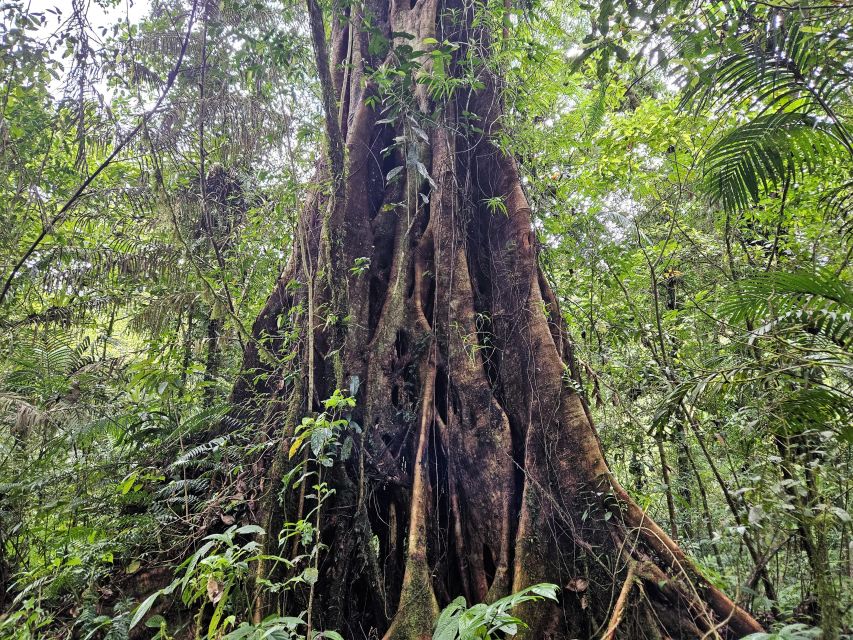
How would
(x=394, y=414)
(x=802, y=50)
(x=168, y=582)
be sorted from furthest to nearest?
(x=394, y=414) < (x=168, y=582) < (x=802, y=50)

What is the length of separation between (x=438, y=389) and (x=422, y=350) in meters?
0.28

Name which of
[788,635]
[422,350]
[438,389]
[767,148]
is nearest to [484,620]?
[788,635]

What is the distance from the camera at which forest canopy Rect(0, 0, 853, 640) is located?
208 cm

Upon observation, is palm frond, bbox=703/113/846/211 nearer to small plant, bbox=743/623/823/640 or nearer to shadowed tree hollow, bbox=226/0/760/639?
shadowed tree hollow, bbox=226/0/760/639

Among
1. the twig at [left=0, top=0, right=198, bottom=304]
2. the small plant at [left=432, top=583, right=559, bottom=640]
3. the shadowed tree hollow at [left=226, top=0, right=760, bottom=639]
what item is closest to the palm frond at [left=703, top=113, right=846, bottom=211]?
the shadowed tree hollow at [left=226, top=0, right=760, bottom=639]

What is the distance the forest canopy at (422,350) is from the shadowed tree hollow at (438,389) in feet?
0.06

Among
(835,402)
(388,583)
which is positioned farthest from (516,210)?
(388,583)

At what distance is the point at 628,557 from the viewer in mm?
2201

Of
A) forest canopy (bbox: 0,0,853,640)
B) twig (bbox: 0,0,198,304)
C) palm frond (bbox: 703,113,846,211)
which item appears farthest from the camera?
twig (bbox: 0,0,198,304)

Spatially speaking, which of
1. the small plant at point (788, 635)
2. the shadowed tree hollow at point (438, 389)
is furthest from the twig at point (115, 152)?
the small plant at point (788, 635)

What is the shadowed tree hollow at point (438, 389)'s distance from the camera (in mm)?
2234

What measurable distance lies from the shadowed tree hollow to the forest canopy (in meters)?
0.02

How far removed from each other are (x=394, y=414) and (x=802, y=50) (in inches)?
108

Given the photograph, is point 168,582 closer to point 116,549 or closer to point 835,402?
point 116,549
